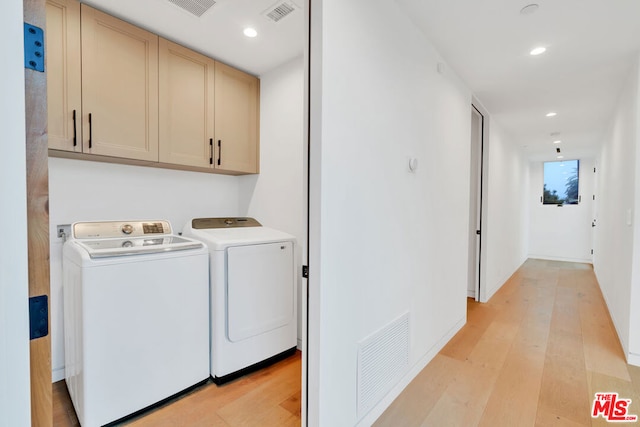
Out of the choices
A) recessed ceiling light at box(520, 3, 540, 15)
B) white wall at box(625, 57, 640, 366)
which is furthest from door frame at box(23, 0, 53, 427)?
white wall at box(625, 57, 640, 366)

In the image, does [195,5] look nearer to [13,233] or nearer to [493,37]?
[13,233]

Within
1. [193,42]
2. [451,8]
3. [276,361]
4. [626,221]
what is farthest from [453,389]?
[193,42]

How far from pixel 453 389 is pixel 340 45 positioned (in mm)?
2209

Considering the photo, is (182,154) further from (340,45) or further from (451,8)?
(451,8)

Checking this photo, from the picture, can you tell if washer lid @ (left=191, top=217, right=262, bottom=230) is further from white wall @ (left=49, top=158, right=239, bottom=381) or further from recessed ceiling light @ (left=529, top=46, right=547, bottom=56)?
recessed ceiling light @ (left=529, top=46, right=547, bottom=56)

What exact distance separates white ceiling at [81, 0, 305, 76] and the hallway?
2377mm

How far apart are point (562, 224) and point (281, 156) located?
7184mm

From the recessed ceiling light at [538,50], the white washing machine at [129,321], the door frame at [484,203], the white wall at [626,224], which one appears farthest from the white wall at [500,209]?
the white washing machine at [129,321]

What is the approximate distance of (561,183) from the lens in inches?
267

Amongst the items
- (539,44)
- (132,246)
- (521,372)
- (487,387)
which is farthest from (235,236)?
(539,44)

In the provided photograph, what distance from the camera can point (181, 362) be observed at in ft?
6.19

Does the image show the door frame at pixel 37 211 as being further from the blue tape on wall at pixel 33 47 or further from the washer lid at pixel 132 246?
the washer lid at pixel 132 246

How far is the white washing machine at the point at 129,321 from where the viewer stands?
1.57 meters

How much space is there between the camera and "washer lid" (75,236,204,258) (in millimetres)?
1636
